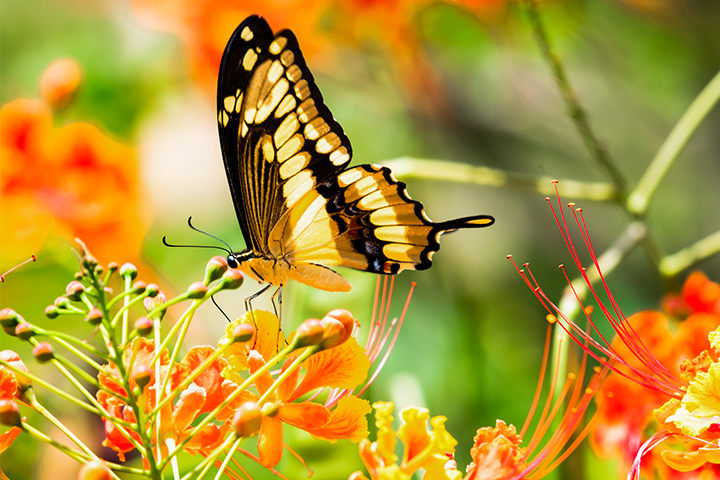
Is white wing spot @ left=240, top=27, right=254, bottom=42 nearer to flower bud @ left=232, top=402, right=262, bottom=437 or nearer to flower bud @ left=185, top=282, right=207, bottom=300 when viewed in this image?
flower bud @ left=185, top=282, right=207, bottom=300

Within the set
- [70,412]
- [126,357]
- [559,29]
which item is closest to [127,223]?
[70,412]

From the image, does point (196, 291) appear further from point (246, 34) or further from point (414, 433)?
point (246, 34)

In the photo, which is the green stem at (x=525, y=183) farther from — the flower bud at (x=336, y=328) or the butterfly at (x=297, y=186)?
the flower bud at (x=336, y=328)

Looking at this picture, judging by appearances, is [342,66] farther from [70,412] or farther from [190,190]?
[70,412]

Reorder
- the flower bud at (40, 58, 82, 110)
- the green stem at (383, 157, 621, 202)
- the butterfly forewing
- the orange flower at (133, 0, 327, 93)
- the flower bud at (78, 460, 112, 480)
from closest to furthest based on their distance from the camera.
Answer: the flower bud at (78, 460, 112, 480)
the butterfly forewing
the green stem at (383, 157, 621, 202)
the flower bud at (40, 58, 82, 110)
the orange flower at (133, 0, 327, 93)

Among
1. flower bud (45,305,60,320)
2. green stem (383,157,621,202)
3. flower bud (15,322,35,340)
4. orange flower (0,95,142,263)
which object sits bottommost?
flower bud (15,322,35,340)

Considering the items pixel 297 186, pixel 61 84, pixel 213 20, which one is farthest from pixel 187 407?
pixel 213 20

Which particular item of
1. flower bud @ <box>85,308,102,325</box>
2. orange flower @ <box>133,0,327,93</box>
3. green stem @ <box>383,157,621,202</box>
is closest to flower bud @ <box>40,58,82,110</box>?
orange flower @ <box>133,0,327,93</box>
